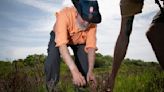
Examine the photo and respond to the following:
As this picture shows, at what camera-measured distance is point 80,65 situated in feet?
16.8

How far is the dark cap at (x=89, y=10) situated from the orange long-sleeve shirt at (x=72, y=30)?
6.7 inches

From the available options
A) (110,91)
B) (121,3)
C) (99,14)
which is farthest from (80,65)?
(121,3)

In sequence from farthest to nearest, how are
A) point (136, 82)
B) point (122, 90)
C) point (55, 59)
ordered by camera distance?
point (136, 82) < point (122, 90) < point (55, 59)

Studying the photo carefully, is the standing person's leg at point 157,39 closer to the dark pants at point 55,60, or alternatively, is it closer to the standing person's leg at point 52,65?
the dark pants at point 55,60

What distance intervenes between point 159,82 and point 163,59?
2780 mm

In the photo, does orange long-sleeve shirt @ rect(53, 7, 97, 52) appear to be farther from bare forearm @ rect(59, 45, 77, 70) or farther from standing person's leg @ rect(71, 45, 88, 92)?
bare forearm @ rect(59, 45, 77, 70)

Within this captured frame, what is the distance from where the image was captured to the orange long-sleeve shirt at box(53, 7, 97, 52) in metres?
4.70

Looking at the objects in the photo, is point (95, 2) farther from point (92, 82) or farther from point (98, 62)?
point (98, 62)

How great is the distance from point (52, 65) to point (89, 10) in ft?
2.86

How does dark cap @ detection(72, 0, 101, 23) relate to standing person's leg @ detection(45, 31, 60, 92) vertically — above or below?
above

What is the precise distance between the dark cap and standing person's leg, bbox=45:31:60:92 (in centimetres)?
55

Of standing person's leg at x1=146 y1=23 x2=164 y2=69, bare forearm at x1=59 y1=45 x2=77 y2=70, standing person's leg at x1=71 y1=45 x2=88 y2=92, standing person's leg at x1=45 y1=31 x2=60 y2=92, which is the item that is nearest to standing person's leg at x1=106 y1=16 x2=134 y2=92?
standing person's leg at x1=146 y1=23 x2=164 y2=69

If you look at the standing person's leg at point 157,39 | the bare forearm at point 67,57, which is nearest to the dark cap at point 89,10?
the bare forearm at point 67,57

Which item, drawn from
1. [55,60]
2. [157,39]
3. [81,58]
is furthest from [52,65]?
[157,39]
